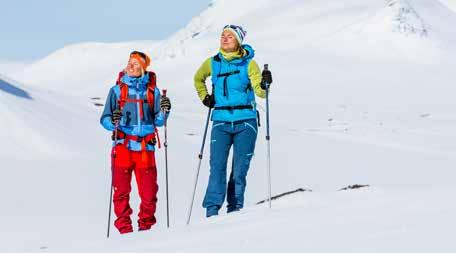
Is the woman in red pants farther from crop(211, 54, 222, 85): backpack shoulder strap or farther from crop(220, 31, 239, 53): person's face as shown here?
crop(220, 31, 239, 53): person's face

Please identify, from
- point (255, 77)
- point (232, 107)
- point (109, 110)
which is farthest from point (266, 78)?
point (109, 110)

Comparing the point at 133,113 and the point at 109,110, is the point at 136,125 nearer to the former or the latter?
the point at 133,113

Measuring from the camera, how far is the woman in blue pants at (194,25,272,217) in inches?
317

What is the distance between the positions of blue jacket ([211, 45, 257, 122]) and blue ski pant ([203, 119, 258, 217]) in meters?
0.10

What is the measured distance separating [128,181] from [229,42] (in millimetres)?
1908

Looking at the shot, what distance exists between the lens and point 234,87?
316 inches

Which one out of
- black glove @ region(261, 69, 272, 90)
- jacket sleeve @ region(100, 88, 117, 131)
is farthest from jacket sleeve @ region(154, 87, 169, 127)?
black glove @ region(261, 69, 272, 90)

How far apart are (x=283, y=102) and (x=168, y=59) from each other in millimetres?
36961

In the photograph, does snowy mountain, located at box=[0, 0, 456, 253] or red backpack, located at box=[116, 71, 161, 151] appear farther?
red backpack, located at box=[116, 71, 161, 151]

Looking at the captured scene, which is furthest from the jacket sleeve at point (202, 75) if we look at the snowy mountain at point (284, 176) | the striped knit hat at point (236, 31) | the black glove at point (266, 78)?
the snowy mountain at point (284, 176)

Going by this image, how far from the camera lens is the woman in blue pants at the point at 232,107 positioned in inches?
317
